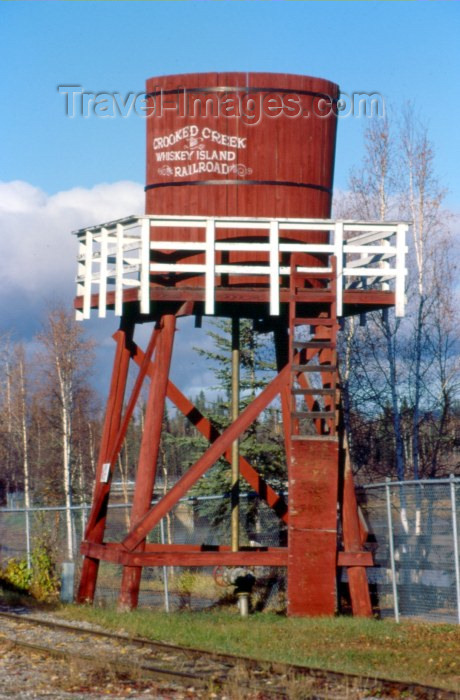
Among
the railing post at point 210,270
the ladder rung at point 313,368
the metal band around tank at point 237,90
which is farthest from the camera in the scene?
the metal band around tank at point 237,90

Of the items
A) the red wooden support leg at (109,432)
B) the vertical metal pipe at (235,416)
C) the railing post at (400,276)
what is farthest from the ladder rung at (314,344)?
the red wooden support leg at (109,432)

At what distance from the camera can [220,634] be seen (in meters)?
15.6

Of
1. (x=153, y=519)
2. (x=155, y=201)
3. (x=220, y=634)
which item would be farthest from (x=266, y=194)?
(x=220, y=634)

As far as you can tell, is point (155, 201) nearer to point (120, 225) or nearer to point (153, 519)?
point (120, 225)

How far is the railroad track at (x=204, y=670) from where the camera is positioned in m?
11.0

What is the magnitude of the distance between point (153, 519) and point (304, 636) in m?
3.47

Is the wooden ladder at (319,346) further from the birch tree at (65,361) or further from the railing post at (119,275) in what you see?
the birch tree at (65,361)

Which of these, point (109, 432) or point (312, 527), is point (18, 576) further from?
point (312, 527)

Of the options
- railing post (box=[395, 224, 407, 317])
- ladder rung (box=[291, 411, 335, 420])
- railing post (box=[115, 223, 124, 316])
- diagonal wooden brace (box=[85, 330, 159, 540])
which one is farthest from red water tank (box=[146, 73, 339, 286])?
ladder rung (box=[291, 411, 335, 420])

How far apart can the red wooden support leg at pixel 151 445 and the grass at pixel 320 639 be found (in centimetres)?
40

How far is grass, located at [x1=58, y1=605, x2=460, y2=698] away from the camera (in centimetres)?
1309

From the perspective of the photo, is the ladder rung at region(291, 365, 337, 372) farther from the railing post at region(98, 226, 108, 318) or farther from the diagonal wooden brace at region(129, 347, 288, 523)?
the railing post at region(98, 226, 108, 318)

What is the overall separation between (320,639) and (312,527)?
2.65 m

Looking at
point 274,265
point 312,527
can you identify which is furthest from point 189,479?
point 274,265
